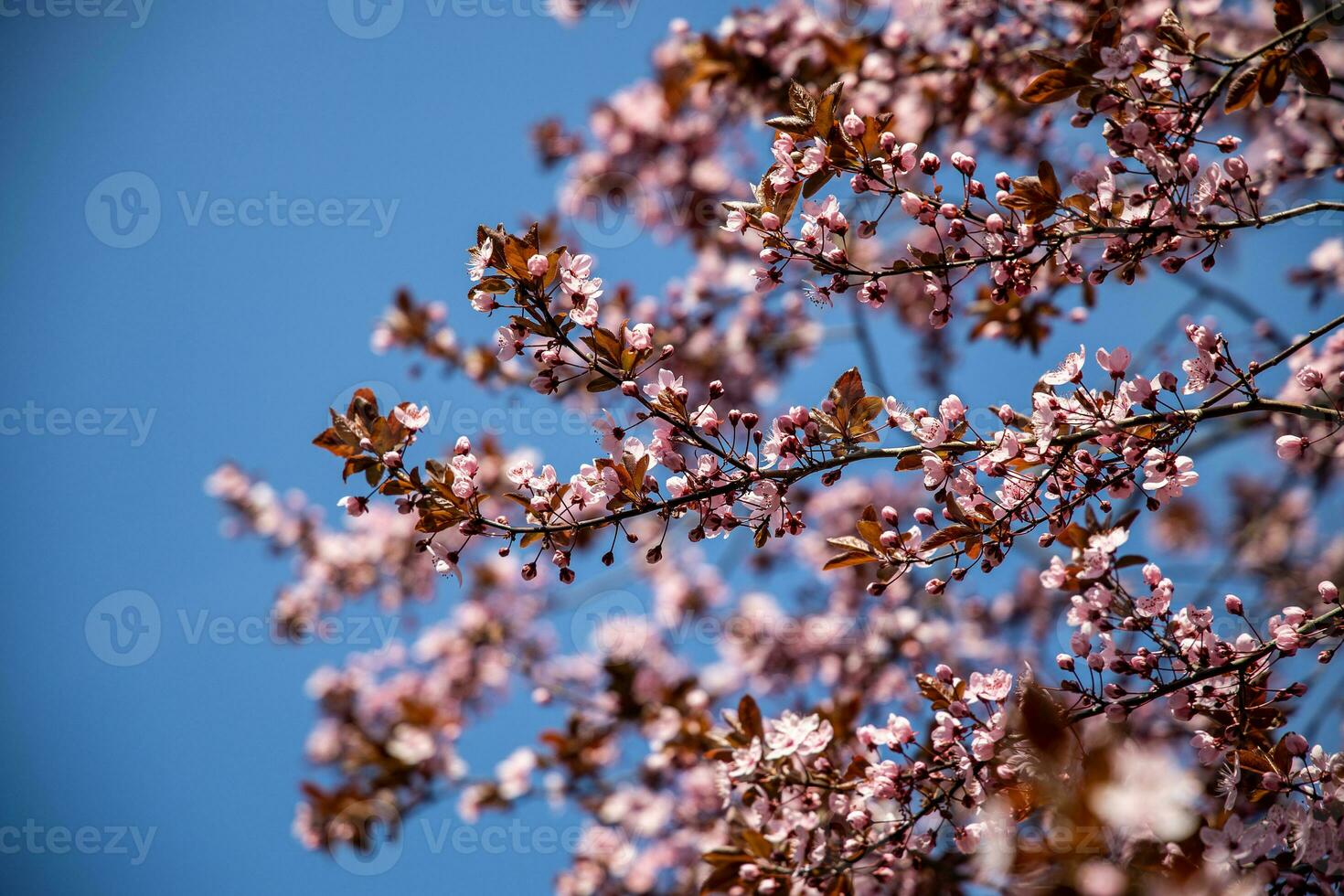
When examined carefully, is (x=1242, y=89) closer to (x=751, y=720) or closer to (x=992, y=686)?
(x=992, y=686)

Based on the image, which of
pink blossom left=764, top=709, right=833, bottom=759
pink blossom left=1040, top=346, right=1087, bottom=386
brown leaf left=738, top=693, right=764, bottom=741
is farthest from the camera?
brown leaf left=738, top=693, right=764, bottom=741

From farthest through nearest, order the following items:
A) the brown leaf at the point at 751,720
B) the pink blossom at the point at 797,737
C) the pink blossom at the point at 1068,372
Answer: the brown leaf at the point at 751,720 → the pink blossom at the point at 797,737 → the pink blossom at the point at 1068,372

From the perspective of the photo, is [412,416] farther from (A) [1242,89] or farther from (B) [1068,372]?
(A) [1242,89]

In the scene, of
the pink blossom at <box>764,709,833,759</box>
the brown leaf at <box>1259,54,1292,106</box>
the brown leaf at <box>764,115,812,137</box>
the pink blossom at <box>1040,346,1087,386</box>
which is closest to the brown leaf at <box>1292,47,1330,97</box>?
the brown leaf at <box>1259,54,1292,106</box>

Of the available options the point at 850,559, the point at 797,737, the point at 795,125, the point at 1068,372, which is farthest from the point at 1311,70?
the point at 797,737

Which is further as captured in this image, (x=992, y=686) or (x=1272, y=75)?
(x=992, y=686)

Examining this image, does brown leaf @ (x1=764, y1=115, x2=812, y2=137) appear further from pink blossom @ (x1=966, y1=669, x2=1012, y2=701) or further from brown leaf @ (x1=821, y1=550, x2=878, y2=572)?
pink blossom @ (x1=966, y1=669, x2=1012, y2=701)

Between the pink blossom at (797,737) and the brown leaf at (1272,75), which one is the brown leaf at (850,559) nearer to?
the pink blossom at (797,737)

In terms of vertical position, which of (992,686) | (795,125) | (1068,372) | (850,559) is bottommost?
(992,686)

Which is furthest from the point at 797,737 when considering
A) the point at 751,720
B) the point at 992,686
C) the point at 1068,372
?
the point at 1068,372

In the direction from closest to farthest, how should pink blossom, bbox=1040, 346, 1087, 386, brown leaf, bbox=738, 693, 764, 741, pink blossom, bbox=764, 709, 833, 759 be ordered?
pink blossom, bbox=1040, 346, 1087, 386 < pink blossom, bbox=764, 709, 833, 759 < brown leaf, bbox=738, 693, 764, 741

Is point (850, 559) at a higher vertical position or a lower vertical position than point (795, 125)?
lower

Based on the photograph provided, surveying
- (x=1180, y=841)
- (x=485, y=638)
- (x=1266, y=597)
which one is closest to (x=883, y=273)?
(x=1180, y=841)

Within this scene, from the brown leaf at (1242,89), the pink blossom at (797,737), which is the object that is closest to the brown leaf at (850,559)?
the pink blossom at (797,737)
